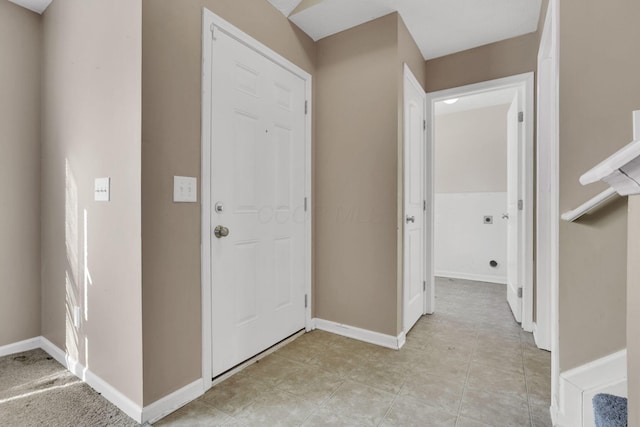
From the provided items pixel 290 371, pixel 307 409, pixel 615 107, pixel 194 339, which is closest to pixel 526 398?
pixel 307 409

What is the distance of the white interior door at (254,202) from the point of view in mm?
1772

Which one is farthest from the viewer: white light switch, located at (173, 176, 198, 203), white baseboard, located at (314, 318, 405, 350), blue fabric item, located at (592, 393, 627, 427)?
white baseboard, located at (314, 318, 405, 350)

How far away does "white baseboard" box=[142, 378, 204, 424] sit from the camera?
142cm

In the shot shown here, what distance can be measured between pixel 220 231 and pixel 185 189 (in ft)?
1.01

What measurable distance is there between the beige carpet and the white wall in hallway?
413 cm

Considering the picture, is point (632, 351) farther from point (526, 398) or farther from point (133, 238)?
point (133, 238)

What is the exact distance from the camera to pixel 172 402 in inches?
59.6

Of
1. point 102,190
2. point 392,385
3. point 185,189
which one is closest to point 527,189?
point 392,385

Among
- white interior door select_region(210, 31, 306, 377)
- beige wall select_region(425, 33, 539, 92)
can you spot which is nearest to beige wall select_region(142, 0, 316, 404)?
white interior door select_region(210, 31, 306, 377)

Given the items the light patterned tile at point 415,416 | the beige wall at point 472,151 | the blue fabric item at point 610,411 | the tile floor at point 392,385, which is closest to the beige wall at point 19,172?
the tile floor at point 392,385

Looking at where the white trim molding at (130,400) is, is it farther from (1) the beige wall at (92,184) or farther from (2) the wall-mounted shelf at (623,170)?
(2) the wall-mounted shelf at (623,170)

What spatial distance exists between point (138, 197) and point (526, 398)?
218 centimetres

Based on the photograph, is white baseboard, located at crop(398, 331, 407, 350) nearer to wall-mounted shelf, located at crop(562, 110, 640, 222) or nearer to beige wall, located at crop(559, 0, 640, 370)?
beige wall, located at crop(559, 0, 640, 370)

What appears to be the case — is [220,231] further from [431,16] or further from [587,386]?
[431,16]
